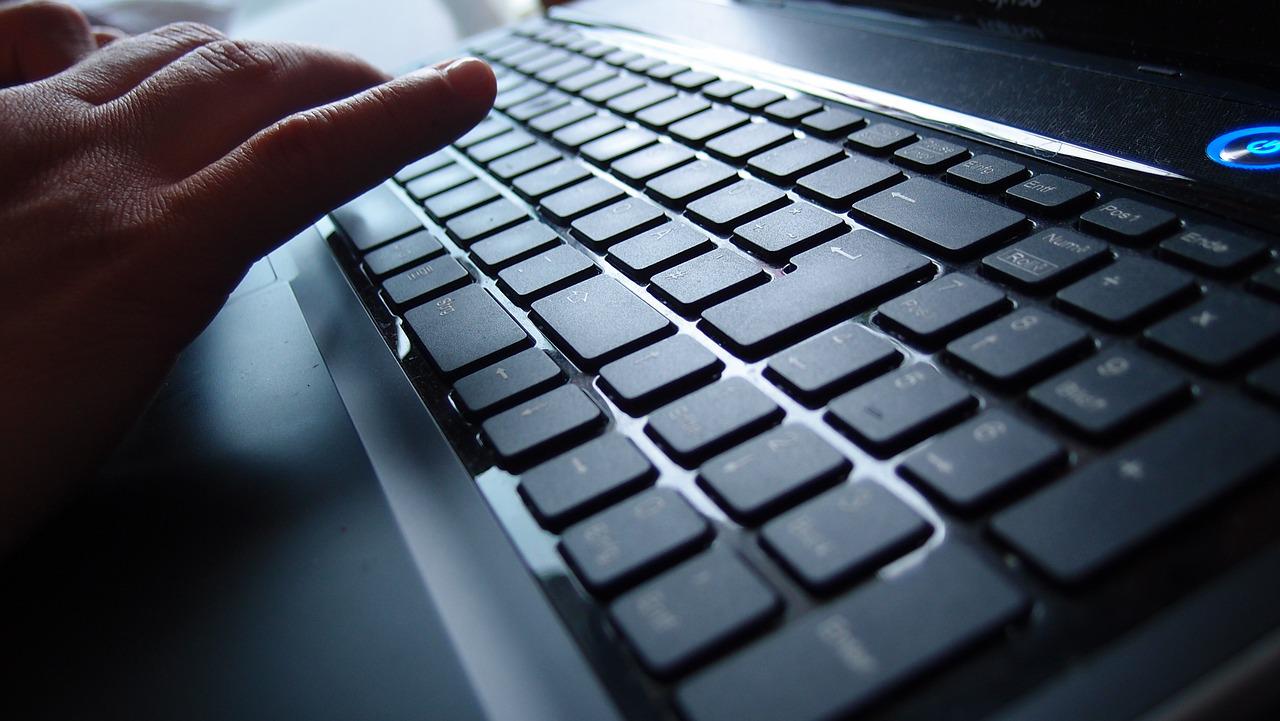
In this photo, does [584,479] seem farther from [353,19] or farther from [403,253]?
[353,19]

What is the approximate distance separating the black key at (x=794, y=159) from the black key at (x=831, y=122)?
0.01 metres

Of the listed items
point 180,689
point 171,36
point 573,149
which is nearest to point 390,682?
point 180,689

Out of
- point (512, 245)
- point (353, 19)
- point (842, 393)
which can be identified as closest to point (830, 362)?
point (842, 393)

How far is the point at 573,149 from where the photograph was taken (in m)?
0.59

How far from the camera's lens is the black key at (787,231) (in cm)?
38

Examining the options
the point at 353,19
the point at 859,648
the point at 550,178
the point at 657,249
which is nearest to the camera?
the point at 859,648

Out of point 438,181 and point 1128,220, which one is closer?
point 1128,220

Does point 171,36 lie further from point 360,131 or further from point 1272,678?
point 1272,678

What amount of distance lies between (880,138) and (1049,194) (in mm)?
117

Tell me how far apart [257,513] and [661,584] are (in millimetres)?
191

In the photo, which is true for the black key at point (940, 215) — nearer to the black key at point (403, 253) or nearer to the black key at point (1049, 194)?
the black key at point (1049, 194)

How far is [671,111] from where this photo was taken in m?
0.58

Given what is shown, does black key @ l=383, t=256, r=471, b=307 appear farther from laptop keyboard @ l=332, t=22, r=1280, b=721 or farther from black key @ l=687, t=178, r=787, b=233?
black key @ l=687, t=178, r=787, b=233

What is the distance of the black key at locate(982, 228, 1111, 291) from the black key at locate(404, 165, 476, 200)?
37cm
